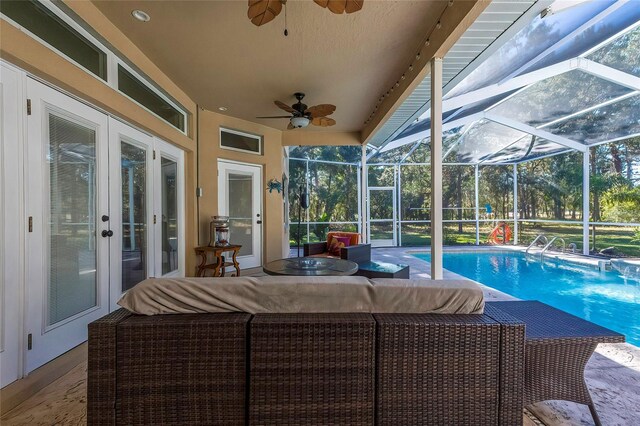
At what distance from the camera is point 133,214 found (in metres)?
2.99

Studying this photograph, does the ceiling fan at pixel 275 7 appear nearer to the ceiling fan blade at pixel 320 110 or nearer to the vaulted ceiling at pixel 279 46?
the vaulted ceiling at pixel 279 46

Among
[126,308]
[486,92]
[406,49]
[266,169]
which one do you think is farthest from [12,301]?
[486,92]

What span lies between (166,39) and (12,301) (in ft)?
8.04

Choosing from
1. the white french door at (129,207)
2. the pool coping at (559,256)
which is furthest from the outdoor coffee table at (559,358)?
the pool coping at (559,256)

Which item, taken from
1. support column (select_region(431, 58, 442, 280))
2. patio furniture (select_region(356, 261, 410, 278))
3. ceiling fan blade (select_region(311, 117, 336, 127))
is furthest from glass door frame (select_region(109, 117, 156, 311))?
support column (select_region(431, 58, 442, 280))

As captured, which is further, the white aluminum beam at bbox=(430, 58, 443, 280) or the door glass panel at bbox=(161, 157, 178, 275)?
the door glass panel at bbox=(161, 157, 178, 275)

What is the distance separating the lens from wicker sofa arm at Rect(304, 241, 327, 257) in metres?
4.54

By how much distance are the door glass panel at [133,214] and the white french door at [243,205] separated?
1.83 metres

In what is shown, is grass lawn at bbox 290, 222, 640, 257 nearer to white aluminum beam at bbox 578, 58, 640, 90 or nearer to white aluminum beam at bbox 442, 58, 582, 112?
white aluminum beam at bbox 578, 58, 640, 90

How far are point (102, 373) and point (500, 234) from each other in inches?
432

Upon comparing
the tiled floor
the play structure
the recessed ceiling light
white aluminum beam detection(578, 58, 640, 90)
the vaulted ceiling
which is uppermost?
white aluminum beam detection(578, 58, 640, 90)

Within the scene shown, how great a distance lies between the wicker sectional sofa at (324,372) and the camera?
3.74ft

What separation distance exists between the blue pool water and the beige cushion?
9.15 ft

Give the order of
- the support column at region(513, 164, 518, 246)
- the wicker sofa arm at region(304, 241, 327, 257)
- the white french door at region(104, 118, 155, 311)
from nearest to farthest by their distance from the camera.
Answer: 1. the white french door at region(104, 118, 155, 311)
2. the wicker sofa arm at region(304, 241, 327, 257)
3. the support column at region(513, 164, 518, 246)
